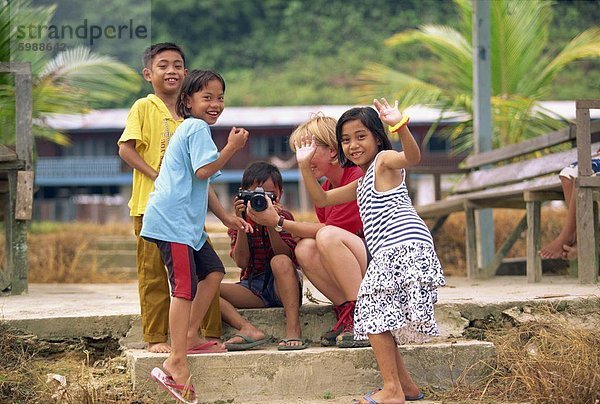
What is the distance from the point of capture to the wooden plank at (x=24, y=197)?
20.7ft

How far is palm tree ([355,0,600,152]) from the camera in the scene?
467 inches

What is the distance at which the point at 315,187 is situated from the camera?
4453 millimetres

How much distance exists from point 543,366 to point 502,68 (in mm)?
8630

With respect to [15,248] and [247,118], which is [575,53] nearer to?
[15,248]

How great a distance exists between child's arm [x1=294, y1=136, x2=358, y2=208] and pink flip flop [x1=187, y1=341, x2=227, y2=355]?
0.86 metres

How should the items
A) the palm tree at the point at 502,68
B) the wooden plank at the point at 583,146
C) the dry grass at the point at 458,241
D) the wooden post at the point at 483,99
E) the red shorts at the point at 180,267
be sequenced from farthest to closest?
the palm tree at the point at 502,68 → the dry grass at the point at 458,241 → the wooden post at the point at 483,99 → the wooden plank at the point at 583,146 → the red shorts at the point at 180,267

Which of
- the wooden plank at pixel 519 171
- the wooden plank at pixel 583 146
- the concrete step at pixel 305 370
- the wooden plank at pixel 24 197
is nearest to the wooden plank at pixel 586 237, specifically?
the wooden plank at pixel 583 146

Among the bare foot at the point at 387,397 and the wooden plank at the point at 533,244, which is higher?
the wooden plank at the point at 533,244

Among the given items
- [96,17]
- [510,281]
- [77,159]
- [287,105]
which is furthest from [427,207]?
[96,17]

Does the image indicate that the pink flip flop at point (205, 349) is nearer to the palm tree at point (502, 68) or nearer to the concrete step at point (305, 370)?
the concrete step at point (305, 370)

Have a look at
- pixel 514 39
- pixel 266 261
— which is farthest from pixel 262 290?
pixel 514 39

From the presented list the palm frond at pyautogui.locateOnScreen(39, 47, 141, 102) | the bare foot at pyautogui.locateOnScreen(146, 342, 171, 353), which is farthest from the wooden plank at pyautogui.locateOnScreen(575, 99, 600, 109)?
the palm frond at pyautogui.locateOnScreen(39, 47, 141, 102)

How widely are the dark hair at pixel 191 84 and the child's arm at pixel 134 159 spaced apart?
358 millimetres

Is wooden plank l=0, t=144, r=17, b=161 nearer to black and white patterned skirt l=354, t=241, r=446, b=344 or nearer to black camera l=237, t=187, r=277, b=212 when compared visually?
black camera l=237, t=187, r=277, b=212
